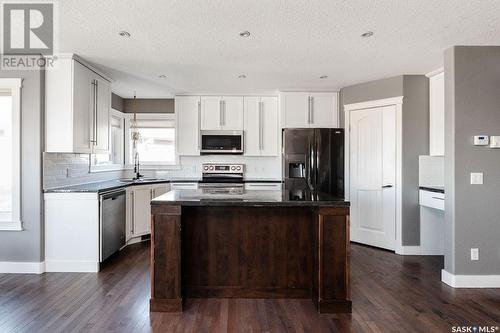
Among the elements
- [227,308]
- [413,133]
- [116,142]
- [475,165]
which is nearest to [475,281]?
[475,165]

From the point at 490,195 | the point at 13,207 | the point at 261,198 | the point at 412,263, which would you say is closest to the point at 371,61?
the point at 490,195

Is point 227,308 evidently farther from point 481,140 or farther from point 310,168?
point 481,140

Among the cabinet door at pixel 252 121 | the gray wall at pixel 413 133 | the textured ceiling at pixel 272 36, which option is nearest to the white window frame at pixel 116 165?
the textured ceiling at pixel 272 36

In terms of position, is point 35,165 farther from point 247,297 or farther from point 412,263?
point 412,263

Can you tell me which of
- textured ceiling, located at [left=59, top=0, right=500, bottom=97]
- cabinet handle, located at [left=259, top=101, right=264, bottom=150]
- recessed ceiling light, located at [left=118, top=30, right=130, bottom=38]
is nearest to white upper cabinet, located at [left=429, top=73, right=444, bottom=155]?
textured ceiling, located at [left=59, top=0, right=500, bottom=97]

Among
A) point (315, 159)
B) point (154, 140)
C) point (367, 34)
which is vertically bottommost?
point (315, 159)

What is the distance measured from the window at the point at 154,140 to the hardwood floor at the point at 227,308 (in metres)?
2.69

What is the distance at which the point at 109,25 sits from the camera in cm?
265

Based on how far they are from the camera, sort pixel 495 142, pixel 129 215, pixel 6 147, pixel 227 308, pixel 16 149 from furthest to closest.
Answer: pixel 129 215 → pixel 6 147 → pixel 16 149 → pixel 495 142 → pixel 227 308

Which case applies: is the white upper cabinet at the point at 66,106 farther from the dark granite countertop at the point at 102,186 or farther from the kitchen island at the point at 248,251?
the kitchen island at the point at 248,251

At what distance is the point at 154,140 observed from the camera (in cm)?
566

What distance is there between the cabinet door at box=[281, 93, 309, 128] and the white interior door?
0.76 meters

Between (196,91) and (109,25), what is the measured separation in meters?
2.44

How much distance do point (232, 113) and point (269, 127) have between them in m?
0.69
